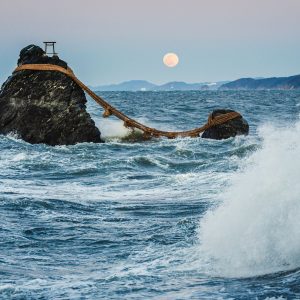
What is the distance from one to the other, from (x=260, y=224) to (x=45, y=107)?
820 inches

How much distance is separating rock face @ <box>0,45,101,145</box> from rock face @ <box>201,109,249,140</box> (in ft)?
20.1

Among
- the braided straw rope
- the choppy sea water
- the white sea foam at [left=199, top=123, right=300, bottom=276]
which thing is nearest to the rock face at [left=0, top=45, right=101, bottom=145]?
the braided straw rope

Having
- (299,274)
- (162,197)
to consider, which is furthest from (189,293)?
(162,197)

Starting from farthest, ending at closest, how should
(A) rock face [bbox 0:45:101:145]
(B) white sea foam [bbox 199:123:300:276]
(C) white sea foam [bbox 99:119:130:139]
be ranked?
(C) white sea foam [bbox 99:119:130:139] < (A) rock face [bbox 0:45:101:145] < (B) white sea foam [bbox 199:123:300:276]

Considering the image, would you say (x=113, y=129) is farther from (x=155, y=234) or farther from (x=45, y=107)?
(x=155, y=234)

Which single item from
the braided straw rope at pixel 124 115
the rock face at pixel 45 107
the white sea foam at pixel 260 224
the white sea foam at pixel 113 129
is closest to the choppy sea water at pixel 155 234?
the white sea foam at pixel 260 224

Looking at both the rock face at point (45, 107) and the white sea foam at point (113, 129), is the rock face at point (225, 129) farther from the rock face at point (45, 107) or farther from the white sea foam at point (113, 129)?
the rock face at point (45, 107)

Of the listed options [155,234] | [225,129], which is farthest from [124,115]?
[155,234]

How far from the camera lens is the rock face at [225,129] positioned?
33531mm

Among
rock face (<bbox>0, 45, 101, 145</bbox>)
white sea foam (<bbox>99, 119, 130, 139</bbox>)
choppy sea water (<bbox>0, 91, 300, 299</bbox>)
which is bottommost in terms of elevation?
choppy sea water (<bbox>0, 91, 300, 299</bbox>)

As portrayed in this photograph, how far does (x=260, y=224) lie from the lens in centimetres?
1035

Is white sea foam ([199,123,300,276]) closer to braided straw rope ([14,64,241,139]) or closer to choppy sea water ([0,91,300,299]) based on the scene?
choppy sea water ([0,91,300,299])

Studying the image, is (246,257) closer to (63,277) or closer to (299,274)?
(299,274)

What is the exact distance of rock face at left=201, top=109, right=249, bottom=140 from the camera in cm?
3353
